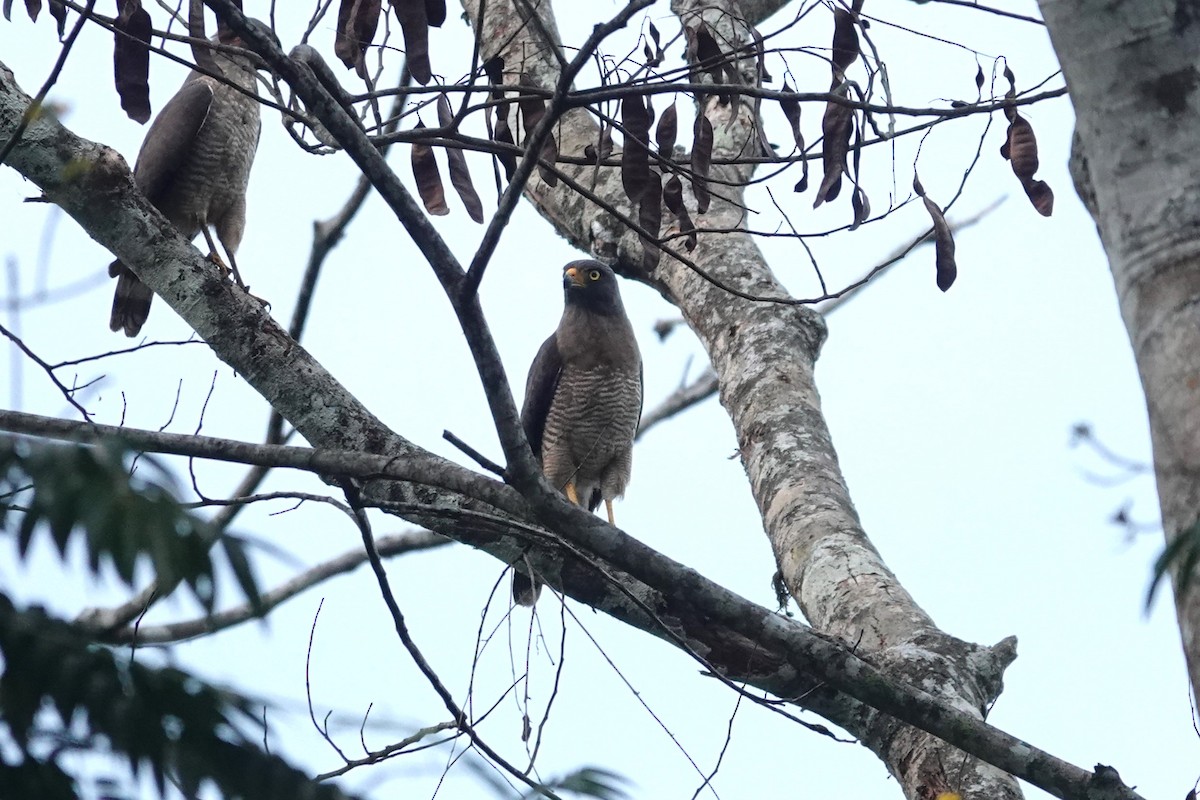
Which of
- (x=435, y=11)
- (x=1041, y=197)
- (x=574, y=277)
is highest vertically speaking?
(x=574, y=277)

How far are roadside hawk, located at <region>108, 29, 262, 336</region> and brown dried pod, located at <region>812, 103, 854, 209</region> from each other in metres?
3.29

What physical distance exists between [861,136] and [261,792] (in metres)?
2.81

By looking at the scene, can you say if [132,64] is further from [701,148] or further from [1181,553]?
[1181,553]

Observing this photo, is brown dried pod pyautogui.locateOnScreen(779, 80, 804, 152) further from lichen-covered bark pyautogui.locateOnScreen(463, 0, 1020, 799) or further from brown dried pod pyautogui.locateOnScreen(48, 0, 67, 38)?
brown dried pod pyautogui.locateOnScreen(48, 0, 67, 38)

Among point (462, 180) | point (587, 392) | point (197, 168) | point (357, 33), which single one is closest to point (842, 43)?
point (462, 180)

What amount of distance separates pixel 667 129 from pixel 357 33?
951mm

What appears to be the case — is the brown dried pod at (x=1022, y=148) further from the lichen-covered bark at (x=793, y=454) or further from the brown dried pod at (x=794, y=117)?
the lichen-covered bark at (x=793, y=454)

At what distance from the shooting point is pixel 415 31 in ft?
10.7

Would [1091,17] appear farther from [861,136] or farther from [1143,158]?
[861,136]

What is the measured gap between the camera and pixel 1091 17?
189 cm

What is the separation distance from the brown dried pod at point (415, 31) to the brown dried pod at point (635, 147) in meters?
0.54

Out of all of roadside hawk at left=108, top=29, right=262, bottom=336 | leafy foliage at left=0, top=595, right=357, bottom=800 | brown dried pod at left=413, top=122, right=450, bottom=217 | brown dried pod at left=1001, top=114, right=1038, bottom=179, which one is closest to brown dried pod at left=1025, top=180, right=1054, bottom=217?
brown dried pod at left=1001, top=114, right=1038, bottom=179

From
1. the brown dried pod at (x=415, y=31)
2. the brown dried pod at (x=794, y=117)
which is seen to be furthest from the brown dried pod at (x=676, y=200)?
the brown dried pod at (x=415, y=31)

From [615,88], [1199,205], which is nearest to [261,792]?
[1199,205]
